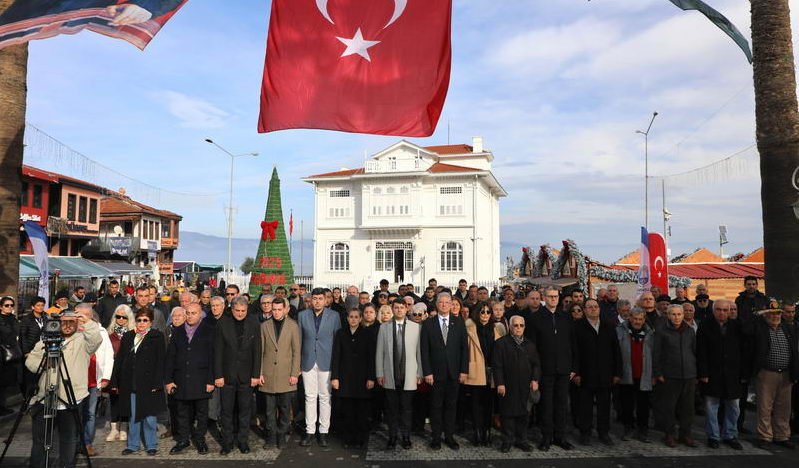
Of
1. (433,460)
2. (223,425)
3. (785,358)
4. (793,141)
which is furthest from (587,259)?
(223,425)

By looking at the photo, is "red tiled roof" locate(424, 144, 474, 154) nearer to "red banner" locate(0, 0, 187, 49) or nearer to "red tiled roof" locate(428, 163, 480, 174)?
"red tiled roof" locate(428, 163, 480, 174)

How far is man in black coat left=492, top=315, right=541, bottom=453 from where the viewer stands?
6254mm

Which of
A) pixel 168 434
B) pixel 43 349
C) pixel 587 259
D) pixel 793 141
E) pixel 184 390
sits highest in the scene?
pixel 793 141

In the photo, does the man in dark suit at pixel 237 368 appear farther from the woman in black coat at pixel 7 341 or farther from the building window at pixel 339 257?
the building window at pixel 339 257

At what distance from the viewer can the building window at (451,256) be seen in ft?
118

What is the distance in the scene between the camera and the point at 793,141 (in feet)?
29.0

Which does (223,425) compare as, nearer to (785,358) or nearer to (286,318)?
(286,318)

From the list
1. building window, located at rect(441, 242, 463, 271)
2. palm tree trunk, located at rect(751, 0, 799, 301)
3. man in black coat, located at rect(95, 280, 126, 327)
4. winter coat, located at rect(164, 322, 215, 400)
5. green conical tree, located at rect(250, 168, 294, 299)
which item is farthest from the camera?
building window, located at rect(441, 242, 463, 271)

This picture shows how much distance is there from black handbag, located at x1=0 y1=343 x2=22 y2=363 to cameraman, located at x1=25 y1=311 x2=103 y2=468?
316 cm

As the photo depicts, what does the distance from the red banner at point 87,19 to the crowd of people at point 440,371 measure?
319 cm

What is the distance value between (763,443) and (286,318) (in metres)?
6.29

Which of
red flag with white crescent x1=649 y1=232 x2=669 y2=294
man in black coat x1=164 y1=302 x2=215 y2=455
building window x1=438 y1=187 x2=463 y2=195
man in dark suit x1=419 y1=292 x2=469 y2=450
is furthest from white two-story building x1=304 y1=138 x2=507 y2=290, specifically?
man in black coat x1=164 y1=302 x2=215 y2=455

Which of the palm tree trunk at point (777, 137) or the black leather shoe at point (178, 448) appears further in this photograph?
the palm tree trunk at point (777, 137)

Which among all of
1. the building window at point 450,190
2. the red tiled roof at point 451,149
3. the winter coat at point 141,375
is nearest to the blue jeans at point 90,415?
the winter coat at point 141,375
